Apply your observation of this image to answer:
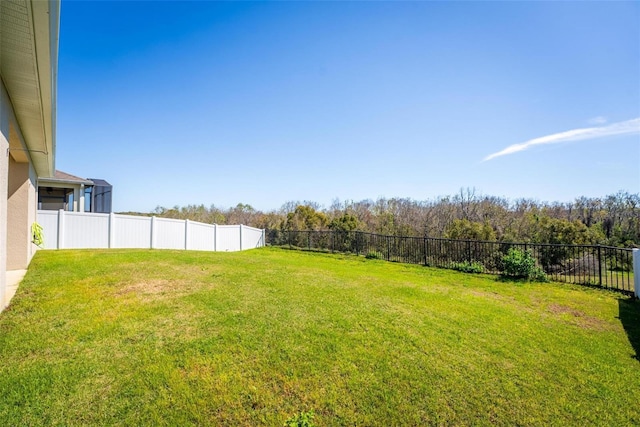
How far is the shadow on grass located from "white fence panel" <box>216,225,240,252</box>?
1527cm

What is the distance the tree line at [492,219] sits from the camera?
12664 millimetres

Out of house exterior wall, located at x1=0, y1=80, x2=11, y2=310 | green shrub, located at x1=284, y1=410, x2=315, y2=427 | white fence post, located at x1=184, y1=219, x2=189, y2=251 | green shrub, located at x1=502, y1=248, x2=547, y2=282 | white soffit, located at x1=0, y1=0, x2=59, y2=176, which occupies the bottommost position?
green shrub, located at x1=284, y1=410, x2=315, y2=427

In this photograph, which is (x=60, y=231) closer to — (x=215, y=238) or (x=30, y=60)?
(x=215, y=238)

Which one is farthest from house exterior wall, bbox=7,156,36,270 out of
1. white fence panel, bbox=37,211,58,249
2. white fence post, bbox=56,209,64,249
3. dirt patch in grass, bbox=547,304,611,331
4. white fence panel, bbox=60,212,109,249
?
dirt patch in grass, bbox=547,304,611,331

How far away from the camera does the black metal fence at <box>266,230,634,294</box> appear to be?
857 cm

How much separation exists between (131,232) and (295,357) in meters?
10.6

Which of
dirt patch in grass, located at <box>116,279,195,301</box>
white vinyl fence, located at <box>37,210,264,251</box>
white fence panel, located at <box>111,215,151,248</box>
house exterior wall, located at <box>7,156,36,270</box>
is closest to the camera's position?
dirt patch in grass, located at <box>116,279,195,301</box>

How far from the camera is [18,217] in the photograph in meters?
6.84

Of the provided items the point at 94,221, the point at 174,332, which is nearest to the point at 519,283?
the point at 174,332

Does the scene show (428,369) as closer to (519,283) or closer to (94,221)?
(519,283)

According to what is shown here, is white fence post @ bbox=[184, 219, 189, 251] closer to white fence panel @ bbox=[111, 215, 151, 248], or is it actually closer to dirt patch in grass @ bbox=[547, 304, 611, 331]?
white fence panel @ bbox=[111, 215, 151, 248]

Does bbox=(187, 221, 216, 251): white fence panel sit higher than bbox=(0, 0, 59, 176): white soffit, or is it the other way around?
bbox=(0, 0, 59, 176): white soffit

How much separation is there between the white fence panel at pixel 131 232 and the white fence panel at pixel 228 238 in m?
4.36

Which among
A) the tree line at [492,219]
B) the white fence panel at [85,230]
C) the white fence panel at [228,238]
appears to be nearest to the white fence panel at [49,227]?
the white fence panel at [85,230]
